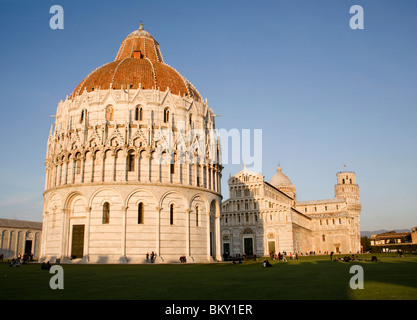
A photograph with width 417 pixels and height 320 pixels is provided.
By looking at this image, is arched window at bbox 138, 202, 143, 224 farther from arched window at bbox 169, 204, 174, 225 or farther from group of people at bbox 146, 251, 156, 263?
group of people at bbox 146, 251, 156, 263

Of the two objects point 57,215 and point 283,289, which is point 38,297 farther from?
point 57,215

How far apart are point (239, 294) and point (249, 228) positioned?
256 feet

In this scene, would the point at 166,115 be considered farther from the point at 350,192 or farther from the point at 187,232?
the point at 350,192

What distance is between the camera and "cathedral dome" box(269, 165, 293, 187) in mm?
129500

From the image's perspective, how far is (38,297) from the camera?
14273mm

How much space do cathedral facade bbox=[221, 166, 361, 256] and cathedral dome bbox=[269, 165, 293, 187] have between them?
13675mm

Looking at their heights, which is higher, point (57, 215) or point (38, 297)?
point (57, 215)

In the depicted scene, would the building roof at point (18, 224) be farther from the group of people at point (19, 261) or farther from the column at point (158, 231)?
the column at point (158, 231)

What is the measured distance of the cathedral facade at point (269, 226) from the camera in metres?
88.5

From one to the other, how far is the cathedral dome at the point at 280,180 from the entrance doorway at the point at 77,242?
93.9 meters

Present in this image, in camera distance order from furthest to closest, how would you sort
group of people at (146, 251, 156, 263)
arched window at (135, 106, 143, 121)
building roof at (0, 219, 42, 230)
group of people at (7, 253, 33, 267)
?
building roof at (0, 219, 42, 230), arched window at (135, 106, 143, 121), group of people at (146, 251, 156, 263), group of people at (7, 253, 33, 267)

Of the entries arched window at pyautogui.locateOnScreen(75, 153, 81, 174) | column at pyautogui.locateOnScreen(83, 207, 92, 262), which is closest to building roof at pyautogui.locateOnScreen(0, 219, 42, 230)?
arched window at pyautogui.locateOnScreen(75, 153, 81, 174)
